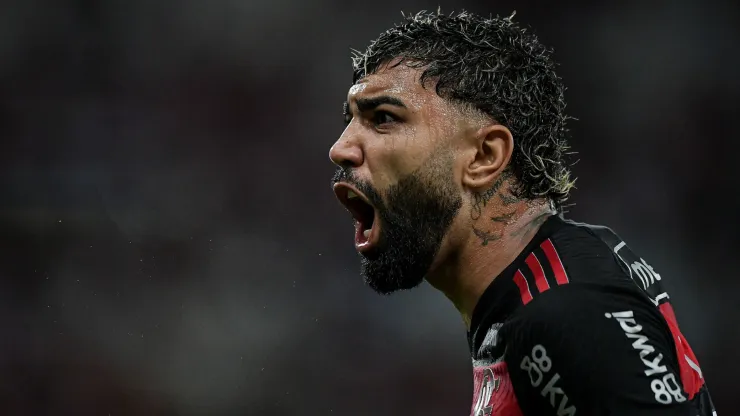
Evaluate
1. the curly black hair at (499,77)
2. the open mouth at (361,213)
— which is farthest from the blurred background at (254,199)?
the curly black hair at (499,77)

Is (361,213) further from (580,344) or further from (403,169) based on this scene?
(580,344)

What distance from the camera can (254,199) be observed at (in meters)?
6.34

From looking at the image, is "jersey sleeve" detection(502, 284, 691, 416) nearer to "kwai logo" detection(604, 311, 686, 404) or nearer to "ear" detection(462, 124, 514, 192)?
"kwai logo" detection(604, 311, 686, 404)

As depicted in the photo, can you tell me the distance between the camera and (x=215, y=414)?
5859mm

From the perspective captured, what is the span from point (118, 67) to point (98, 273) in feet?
5.27

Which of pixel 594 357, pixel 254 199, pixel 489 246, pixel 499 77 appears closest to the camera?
pixel 594 357

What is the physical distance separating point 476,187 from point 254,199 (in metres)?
4.04

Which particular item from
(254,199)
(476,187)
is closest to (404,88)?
(476,187)

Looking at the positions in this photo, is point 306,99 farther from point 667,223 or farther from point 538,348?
point 538,348

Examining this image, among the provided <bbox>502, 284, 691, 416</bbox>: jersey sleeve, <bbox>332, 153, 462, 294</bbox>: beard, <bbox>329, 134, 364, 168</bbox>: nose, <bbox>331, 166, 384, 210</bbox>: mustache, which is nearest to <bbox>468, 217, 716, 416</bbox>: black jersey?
<bbox>502, 284, 691, 416</bbox>: jersey sleeve

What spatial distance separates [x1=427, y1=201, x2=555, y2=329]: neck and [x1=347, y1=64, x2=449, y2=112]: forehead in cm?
37

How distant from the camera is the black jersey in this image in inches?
72.1

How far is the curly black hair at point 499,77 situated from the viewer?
2525 millimetres

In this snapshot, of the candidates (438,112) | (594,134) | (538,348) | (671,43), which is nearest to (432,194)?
(438,112)
